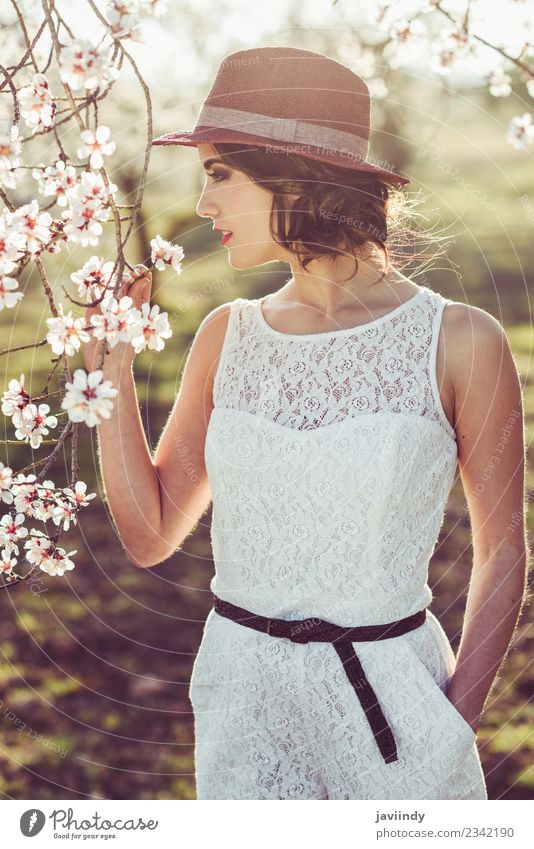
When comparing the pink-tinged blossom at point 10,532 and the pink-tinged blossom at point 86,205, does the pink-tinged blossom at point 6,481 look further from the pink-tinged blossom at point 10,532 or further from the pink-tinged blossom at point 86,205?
the pink-tinged blossom at point 86,205

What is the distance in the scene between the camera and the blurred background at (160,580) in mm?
2707

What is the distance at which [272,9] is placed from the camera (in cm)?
375

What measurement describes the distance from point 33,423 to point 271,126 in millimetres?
594

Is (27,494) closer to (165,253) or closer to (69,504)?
(69,504)

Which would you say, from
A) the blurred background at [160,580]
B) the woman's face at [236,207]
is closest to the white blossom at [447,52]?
the blurred background at [160,580]

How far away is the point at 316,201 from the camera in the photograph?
1.56 meters

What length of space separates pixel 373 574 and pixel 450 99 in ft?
19.0

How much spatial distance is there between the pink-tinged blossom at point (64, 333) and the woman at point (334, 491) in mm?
233

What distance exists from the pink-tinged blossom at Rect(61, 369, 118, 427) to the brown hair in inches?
21.2

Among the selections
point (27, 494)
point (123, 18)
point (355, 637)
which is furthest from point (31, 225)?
point (355, 637)

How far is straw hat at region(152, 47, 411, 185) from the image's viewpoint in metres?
1.47

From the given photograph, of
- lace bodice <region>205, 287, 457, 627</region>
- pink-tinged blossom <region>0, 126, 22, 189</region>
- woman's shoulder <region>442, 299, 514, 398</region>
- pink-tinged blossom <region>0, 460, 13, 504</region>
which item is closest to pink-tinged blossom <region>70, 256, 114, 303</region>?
pink-tinged blossom <region>0, 126, 22, 189</region>

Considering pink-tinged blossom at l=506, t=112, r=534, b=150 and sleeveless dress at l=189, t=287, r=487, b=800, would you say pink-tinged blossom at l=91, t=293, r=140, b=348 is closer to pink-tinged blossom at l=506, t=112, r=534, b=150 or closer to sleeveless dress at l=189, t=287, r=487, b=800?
sleeveless dress at l=189, t=287, r=487, b=800
